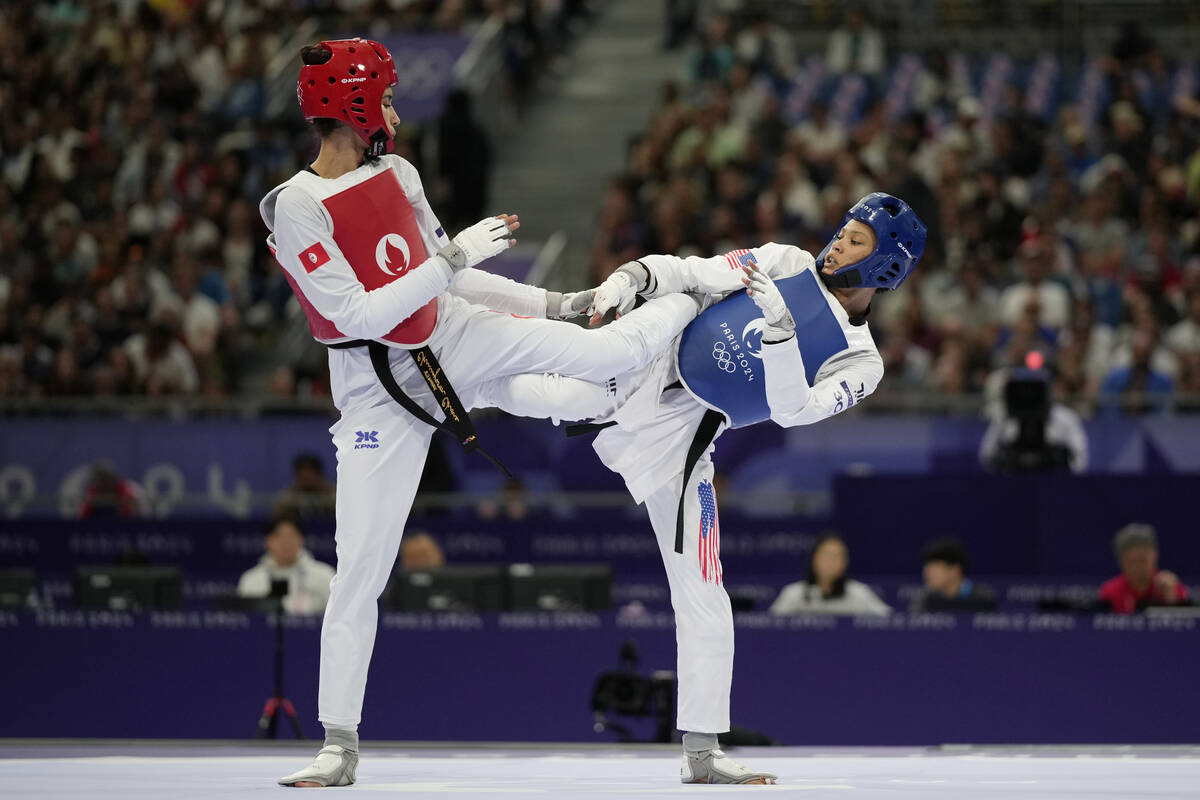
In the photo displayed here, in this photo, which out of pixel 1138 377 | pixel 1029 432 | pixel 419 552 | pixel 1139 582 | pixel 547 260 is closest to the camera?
pixel 1139 582

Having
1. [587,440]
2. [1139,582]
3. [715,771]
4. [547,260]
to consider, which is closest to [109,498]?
[587,440]

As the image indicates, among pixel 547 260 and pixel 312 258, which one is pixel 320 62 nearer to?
pixel 312 258

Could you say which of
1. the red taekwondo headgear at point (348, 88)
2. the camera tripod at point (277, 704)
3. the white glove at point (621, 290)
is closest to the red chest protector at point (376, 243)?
the red taekwondo headgear at point (348, 88)

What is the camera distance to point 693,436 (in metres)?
6.64

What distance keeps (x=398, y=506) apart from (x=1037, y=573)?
5926 millimetres

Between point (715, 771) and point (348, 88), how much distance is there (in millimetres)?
2892

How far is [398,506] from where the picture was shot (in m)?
6.17

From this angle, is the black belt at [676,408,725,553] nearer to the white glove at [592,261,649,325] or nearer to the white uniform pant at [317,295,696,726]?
the white uniform pant at [317,295,696,726]

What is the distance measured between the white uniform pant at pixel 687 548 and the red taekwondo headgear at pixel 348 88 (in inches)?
44.4

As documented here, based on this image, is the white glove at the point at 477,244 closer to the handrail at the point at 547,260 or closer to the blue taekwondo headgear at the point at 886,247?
the blue taekwondo headgear at the point at 886,247

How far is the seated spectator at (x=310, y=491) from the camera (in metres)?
12.8

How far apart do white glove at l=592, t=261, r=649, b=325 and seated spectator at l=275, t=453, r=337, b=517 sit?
6.71 m

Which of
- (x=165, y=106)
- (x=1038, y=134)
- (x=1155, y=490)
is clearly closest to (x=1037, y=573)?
(x=1155, y=490)

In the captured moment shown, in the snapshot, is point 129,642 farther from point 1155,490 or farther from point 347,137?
point 1155,490
